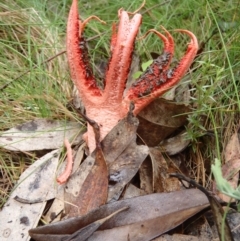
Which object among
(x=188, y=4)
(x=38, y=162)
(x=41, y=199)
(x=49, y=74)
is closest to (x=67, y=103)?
(x=49, y=74)

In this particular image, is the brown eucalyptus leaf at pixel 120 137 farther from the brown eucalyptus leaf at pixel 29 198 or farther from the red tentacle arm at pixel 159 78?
the brown eucalyptus leaf at pixel 29 198

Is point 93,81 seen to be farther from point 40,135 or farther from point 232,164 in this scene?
point 232,164

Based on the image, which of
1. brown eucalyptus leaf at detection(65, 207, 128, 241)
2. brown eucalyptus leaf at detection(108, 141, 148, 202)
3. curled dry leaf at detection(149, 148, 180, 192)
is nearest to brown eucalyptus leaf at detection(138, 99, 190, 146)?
curled dry leaf at detection(149, 148, 180, 192)

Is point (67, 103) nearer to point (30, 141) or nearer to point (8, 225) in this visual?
point (30, 141)

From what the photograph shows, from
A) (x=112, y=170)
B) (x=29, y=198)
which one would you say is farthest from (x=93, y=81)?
(x=29, y=198)

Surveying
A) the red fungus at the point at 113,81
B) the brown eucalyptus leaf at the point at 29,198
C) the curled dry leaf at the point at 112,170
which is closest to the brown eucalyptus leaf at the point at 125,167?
the curled dry leaf at the point at 112,170
